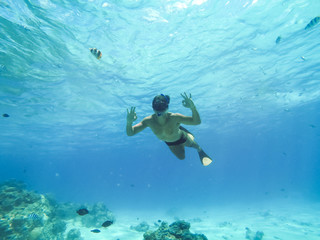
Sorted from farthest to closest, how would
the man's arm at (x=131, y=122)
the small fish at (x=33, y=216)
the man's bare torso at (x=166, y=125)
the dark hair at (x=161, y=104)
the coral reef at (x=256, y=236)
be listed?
the coral reef at (x=256, y=236) < the small fish at (x=33, y=216) < the man's bare torso at (x=166, y=125) < the man's arm at (x=131, y=122) < the dark hair at (x=161, y=104)

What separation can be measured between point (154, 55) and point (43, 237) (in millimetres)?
15178

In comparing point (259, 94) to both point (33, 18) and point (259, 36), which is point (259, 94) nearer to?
point (259, 36)

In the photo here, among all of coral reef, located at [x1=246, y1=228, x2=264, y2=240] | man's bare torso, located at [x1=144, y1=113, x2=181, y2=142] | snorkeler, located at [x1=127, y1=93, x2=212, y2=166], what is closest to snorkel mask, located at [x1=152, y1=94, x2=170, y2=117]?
snorkeler, located at [x1=127, y1=93, x2=212, y2=166]

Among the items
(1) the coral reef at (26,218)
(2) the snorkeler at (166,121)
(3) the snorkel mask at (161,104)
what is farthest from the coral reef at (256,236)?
(3) the snorkel mask at (161,104)

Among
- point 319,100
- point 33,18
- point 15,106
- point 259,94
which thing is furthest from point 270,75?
point 15,106

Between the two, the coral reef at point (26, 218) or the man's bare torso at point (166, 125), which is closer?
the man's bare torso at point (166, 125)

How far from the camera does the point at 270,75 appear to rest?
69.5ft

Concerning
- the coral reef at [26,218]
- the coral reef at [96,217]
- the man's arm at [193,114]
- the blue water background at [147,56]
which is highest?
the blue water background at [147,56]

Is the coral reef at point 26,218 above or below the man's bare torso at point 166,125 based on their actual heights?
below

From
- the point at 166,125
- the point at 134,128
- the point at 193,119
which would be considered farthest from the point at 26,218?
the point at 193,119

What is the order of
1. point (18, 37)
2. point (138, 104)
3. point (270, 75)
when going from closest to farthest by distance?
point (18, 37)
point (270, 75)
point (138, 104)

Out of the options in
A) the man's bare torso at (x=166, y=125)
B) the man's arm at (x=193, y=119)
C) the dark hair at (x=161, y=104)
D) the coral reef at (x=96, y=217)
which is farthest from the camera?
the coral reef at (x=96, y=217)

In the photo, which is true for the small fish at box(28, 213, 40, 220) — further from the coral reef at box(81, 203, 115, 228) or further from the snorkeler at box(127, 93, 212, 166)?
the snorkeler at box(127, 93, 212, 166)

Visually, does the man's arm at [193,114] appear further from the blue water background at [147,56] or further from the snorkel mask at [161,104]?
the blue water background at [147,56]
